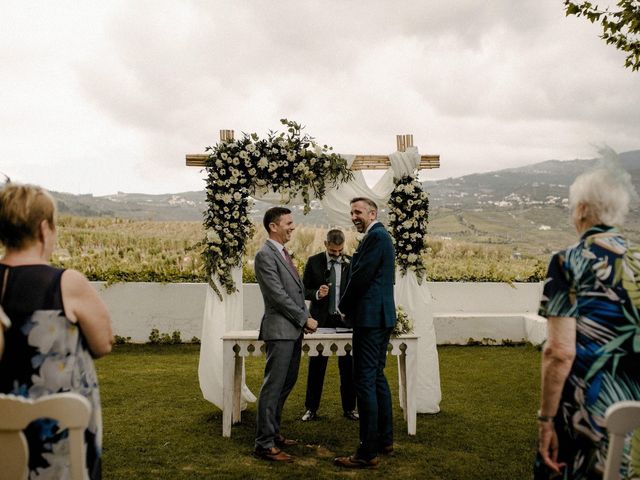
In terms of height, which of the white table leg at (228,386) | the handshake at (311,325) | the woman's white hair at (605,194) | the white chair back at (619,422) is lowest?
the white table leg at (228,386)

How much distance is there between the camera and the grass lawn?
5027mm

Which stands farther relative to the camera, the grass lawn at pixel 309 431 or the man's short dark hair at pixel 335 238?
the man's short dark hair at pixel 335 238

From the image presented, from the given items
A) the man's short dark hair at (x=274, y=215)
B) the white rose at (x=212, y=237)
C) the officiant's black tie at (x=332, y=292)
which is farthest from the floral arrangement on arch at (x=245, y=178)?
the man's short dark hair at (x=274, y=215)

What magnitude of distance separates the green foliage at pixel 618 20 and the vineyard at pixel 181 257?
4.92 metres

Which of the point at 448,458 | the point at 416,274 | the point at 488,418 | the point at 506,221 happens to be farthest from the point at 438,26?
the point at 506,221

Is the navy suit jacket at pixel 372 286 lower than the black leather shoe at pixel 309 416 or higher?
higher

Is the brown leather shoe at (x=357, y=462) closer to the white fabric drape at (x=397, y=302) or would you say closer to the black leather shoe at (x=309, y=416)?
the black leather shoe at (x=309, y=416)

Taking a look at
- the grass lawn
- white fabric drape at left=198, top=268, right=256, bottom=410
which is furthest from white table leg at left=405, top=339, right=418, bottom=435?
white fabric drape at left=198, top=268, right=256, bottom=410

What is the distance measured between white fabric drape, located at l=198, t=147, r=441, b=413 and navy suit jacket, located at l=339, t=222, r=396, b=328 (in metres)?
2.08

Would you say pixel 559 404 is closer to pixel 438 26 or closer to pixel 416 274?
pixel 416 274

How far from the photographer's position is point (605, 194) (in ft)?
Answer: 9.01

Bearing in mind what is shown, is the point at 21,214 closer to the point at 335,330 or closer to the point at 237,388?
the point at 335,330

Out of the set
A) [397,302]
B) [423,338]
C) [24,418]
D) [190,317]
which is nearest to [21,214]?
[24,418]

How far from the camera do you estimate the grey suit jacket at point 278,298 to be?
17.3 feet
